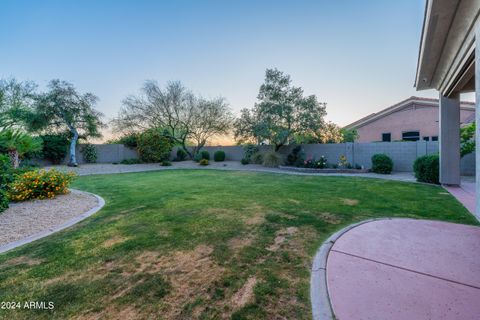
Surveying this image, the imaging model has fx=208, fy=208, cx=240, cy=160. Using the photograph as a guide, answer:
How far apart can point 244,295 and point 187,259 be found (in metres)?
0.96

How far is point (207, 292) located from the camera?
77.1 inches

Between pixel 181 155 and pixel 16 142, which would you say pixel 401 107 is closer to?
pixel 181 155

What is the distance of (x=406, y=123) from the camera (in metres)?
16.1

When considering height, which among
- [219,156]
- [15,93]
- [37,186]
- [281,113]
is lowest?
[37,186]

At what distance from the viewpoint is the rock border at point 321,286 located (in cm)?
166

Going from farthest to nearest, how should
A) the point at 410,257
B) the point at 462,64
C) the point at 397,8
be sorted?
the point at 397,8 < the point at 462,64 < the point at 410,257

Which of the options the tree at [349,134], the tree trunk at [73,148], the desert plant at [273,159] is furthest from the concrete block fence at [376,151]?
the tree at [349,134]

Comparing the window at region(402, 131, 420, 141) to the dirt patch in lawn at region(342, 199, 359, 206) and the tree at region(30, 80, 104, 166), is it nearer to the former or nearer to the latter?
the dirt patch in lawn at region(342, 199, 359, 206)

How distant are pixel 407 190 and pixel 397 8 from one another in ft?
19.6

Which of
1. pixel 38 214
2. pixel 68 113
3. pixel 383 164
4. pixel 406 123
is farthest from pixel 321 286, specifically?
pixel 68 113

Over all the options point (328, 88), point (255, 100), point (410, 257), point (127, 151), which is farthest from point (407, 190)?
point (127, 151)

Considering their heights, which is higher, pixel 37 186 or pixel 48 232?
pixel 37 186

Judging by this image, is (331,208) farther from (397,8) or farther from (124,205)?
(397,8)

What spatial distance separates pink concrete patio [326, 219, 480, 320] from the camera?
1.67m
